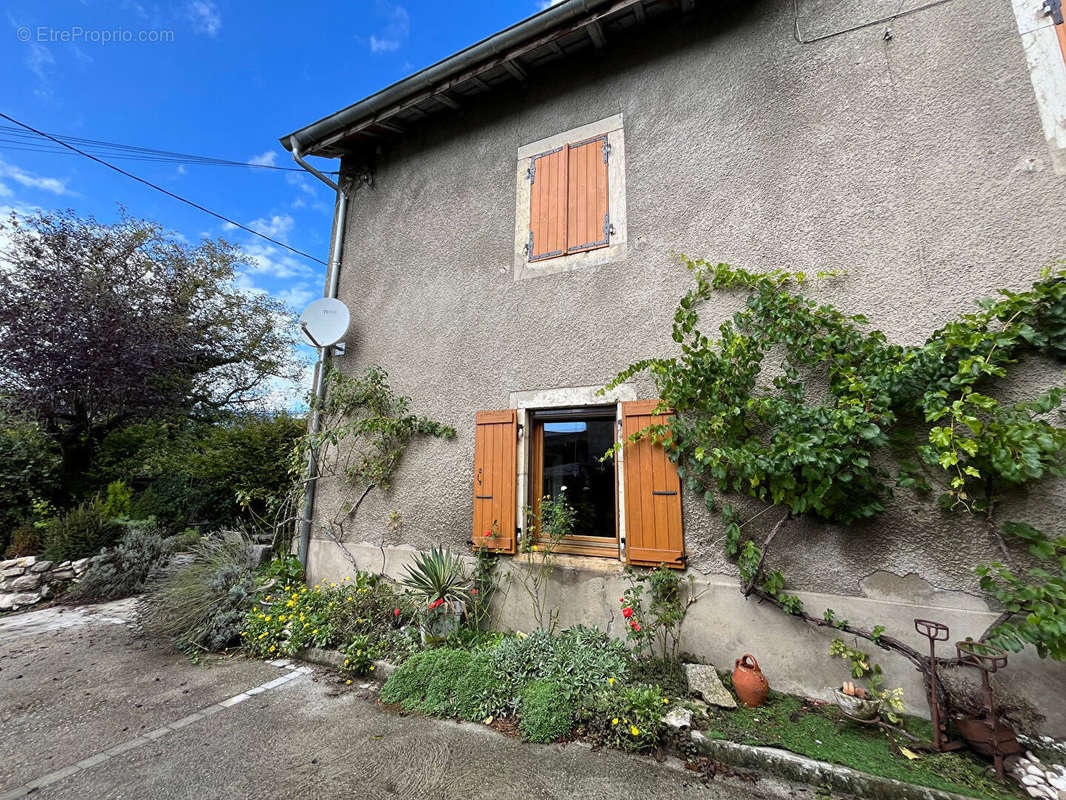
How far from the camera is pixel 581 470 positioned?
399 centimetres

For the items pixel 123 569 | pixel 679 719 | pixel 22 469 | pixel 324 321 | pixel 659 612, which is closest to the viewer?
pixel 679 719

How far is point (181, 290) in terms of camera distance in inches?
380

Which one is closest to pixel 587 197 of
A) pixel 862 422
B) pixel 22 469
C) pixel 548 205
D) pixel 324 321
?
pixel 548 205

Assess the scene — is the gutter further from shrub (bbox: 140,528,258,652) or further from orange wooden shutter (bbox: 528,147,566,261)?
shrub (bbox: 140,528,258,652)

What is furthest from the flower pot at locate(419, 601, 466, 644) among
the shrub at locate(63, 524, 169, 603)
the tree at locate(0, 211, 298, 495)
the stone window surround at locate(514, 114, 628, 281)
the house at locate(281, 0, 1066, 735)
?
the tree at locate(0, 211, 298, 495)

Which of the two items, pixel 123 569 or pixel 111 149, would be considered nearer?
pixel 123 569

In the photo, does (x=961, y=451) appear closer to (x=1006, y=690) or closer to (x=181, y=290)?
(x=1006, y=690)

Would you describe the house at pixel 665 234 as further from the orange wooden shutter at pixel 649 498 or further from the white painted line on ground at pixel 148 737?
the white painted line on ground at pixel 148 737

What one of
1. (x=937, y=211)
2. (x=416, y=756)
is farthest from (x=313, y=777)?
(x=937, y=211)

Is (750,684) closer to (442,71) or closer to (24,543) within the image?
(442,71)

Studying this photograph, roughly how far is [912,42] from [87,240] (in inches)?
508

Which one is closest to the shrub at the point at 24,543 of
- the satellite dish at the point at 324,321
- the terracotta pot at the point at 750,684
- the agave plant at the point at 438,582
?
the satellite dish at the point at 324,321

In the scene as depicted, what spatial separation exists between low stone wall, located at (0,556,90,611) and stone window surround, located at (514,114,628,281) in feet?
24.4
